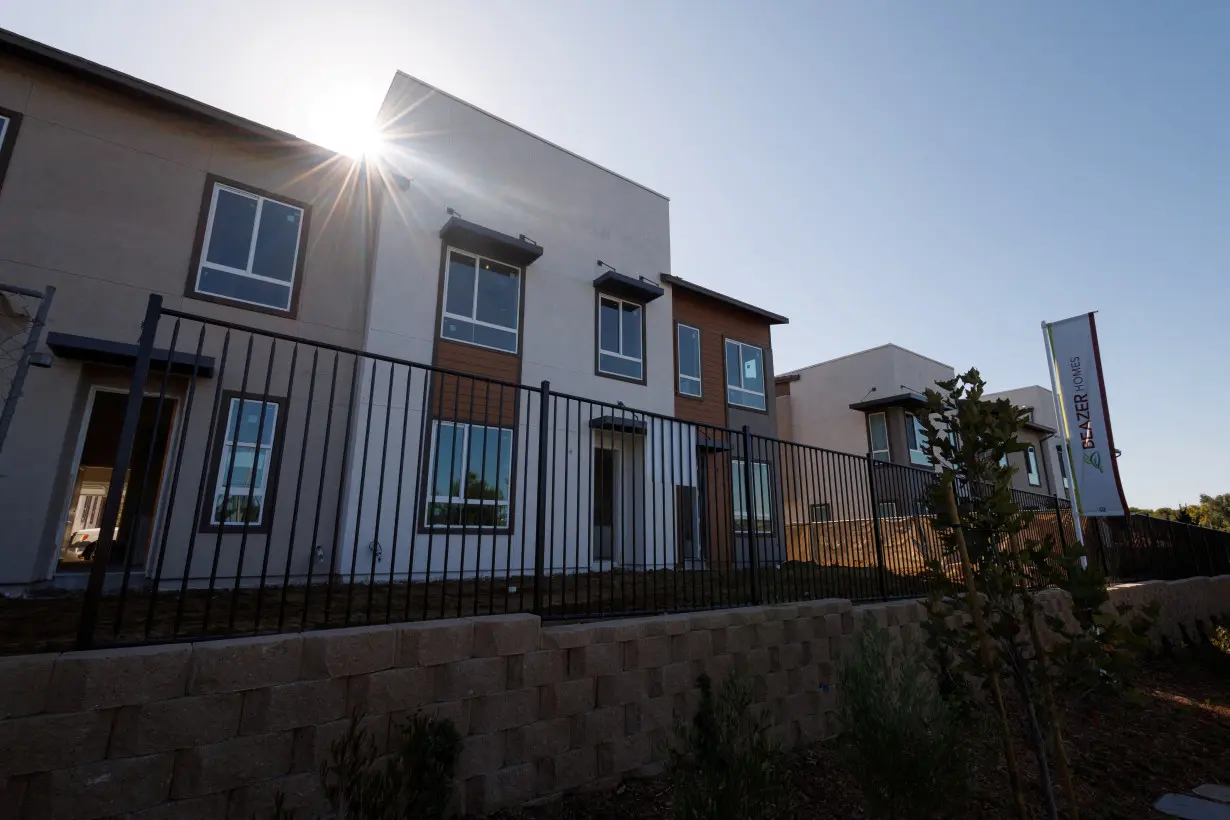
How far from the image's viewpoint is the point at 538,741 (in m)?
3.39

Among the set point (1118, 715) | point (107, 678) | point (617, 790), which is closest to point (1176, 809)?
point (1118, 715)

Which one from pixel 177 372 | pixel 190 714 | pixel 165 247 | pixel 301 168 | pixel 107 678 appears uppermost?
pixel 301 168

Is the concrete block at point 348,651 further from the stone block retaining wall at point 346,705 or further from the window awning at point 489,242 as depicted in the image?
the window awning at point 489,242

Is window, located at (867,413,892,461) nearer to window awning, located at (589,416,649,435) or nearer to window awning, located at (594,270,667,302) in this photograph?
window awning, located at (594,270,667,302)

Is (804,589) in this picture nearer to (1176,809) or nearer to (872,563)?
(872,563)

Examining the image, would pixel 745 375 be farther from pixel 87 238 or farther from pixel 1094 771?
pixel 87 238

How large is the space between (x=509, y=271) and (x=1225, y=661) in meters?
13.4

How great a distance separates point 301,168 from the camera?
9.35 m

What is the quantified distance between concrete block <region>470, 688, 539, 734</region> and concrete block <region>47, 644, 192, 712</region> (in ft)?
4.66

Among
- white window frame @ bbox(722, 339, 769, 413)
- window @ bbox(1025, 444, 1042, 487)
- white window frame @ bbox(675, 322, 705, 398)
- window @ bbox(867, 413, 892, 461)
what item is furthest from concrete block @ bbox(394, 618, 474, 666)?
window @ bbox(1025, 444, 1042, 487)

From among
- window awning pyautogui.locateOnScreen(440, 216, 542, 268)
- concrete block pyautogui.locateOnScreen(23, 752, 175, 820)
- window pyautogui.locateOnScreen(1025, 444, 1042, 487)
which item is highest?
window awning pyautogui.locateOnScreen(440, 216, 542, 268)

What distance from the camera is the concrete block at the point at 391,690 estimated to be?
2.86 meters

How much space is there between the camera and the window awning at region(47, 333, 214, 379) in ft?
22.9

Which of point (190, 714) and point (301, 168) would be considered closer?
point (190, 714)
